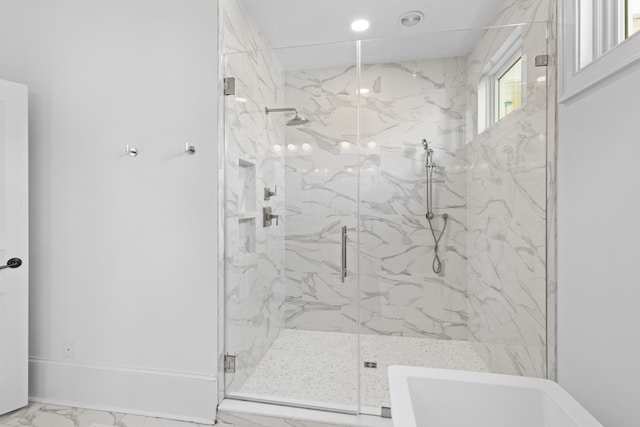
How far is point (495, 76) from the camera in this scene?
189 centimetres

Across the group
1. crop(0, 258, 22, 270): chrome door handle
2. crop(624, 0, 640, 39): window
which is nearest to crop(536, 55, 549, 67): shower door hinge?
crop(624, 0, 640, 39): window

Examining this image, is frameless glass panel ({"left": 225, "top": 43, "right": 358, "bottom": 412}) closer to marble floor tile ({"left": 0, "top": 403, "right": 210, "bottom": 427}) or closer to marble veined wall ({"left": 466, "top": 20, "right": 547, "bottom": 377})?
marble floor tile ({"left": 0, "top": 403, "right": 210, "bottom": 427})

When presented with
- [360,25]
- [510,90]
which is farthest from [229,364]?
[360,25]

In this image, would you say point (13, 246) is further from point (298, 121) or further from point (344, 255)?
point (344, 255)

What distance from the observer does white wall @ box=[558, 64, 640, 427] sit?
108cm

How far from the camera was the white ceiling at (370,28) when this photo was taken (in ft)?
5.94

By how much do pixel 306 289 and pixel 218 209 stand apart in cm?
68

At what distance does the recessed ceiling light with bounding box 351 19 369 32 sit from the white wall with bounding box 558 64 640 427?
1.50 m

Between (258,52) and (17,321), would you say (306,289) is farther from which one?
(17,321)

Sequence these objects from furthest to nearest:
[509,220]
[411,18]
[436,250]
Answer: [411,18] → [436,250] → [509,220]

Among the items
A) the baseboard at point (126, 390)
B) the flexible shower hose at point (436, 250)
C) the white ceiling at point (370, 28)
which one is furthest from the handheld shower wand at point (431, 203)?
the baseboard at point (126, 390)

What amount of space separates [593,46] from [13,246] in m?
3.04

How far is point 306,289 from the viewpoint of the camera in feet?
6.56

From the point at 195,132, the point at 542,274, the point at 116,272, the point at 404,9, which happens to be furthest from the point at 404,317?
the point at 404,9
